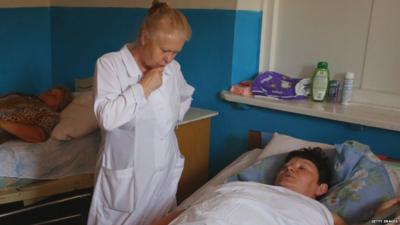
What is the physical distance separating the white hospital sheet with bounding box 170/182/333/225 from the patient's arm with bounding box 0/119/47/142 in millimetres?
1036

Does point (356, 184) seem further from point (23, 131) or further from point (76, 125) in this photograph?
point (23, 131)

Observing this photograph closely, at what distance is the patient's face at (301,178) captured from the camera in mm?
1591

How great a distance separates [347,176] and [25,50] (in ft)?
8.00

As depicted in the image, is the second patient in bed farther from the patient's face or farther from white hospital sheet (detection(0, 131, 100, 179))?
the patient's face

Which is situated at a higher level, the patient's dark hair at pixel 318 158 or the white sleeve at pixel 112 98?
the white sleeve at pixel 112 98

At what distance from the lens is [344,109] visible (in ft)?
6.54

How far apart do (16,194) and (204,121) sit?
97cm

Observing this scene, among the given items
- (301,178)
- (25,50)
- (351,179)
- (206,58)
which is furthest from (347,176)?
(25,50)

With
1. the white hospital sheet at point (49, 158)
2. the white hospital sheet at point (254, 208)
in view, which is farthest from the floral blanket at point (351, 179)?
the white hospital sheet at point (49, 158)

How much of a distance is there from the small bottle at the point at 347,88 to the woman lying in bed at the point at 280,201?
1.52 ft

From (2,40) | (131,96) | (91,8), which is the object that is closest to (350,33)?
(131,96)

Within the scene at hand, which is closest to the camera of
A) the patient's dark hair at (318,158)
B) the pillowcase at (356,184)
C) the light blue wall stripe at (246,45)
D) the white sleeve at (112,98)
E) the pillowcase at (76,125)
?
the white sleeve at (112,98)

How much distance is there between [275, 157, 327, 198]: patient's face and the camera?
5.22 feet

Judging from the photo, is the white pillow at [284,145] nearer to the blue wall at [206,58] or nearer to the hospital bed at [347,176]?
the hospital bed at [347,176]
